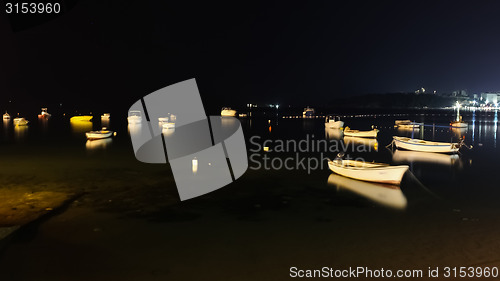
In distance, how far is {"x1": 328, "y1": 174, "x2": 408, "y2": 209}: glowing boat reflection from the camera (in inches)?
625

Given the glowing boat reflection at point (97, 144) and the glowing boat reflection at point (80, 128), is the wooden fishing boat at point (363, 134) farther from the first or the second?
the glowing boat reflection at point (80, 128)

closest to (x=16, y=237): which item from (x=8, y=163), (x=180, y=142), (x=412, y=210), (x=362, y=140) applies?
(x=412, y=210)

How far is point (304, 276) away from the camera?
9297 mm

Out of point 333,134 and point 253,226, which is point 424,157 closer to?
point 253,226

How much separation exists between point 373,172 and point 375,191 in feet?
4.15

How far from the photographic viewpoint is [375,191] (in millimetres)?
17578

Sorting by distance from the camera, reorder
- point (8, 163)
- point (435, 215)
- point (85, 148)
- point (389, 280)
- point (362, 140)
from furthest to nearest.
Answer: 1. point (362, 140)
2. point (85, 148)
3. point (8, 163)
4. point (435, 215)
5. point (389, 280)

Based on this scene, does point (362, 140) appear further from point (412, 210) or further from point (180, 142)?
point (412, 210)

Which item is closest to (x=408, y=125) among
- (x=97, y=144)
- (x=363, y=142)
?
(x=363, y=142)

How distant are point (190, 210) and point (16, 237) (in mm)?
5493

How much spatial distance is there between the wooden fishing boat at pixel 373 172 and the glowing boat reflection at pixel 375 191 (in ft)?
0.80

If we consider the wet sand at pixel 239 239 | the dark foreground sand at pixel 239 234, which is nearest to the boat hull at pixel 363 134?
the dark foreground sand at pixel 239 234

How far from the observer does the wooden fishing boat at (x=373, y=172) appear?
18297 mm

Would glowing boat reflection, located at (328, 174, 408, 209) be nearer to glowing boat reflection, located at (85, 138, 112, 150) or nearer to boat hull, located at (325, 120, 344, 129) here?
glowing boat reflection, located at (85, 138, 112, 150)
